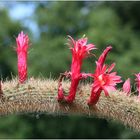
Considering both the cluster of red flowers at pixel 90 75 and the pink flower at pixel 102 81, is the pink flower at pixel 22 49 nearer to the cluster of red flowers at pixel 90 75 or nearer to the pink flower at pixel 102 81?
the cluster of red flowers at pixel 90 75

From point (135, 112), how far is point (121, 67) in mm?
10984

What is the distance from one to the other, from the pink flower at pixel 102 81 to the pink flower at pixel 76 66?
0.31 feet

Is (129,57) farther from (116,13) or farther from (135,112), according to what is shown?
(135,112)

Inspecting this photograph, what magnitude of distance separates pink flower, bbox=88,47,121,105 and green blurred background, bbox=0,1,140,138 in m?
10.1

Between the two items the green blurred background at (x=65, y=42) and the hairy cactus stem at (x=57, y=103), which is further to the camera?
the green blurred background at (x=65, y=42)

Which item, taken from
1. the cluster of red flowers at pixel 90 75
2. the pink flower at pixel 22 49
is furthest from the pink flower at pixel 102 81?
the pink flower at pixel 22 49

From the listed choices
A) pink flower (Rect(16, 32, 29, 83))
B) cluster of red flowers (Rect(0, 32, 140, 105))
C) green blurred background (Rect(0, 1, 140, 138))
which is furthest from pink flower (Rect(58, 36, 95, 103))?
green blurred background (Rect(0, 1, 140, 138))

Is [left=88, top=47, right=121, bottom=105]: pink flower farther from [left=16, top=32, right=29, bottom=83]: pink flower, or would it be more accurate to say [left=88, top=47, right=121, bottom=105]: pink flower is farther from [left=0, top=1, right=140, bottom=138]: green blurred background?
[left=0, top=1, right=140, bottom=138]: green blurred background

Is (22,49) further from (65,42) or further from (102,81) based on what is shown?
(65,42)

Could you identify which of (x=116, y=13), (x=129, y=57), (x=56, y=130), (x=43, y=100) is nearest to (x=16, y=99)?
(x=43, y=100)

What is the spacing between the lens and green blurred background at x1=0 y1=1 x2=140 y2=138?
16406 millimetres

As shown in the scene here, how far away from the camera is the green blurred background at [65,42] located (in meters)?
16.4

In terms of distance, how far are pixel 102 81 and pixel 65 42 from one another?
1395cm

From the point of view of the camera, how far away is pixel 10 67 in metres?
18.9
